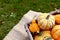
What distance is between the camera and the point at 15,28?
2.46m

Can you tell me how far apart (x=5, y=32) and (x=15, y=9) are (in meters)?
0.52

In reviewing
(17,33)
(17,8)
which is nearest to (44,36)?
(17,33)

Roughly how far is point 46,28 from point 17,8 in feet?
3.49

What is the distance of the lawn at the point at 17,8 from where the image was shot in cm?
275

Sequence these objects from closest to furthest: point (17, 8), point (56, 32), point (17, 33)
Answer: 1. point (56, 32)
2. point (17, 33)
3. point (17, 8)

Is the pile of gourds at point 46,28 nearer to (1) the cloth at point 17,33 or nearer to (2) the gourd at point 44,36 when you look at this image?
(2) the gourd at point 44,36

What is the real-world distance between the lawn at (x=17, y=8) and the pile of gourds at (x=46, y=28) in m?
0.69

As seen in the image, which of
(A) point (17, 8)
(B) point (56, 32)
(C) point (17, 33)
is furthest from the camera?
(A) point (17, 8)

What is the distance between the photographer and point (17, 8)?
2990 mm

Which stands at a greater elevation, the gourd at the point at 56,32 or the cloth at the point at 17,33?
the gourd at the point at 56,32

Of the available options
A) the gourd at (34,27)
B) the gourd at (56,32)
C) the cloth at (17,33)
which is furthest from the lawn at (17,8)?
the gourd at (56,32)

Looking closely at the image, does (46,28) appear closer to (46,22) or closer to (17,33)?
(46,22)

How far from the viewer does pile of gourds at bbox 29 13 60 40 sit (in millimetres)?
1963

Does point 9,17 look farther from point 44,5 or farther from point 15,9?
point 44,5
